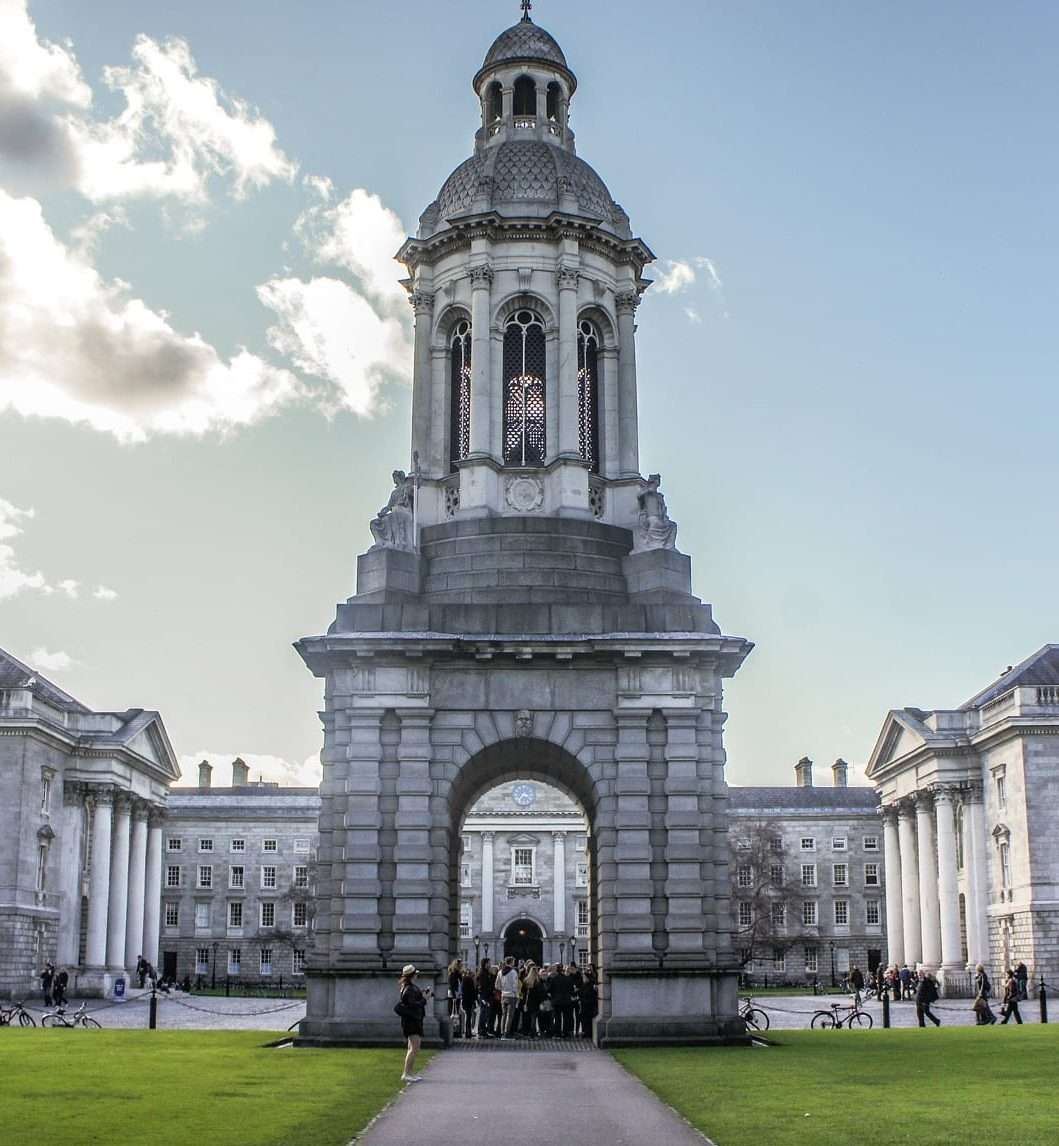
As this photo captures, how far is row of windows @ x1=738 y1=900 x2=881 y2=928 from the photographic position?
99.1m

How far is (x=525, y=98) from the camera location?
37312 millimetres

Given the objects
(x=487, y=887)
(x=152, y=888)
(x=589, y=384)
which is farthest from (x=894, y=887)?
(x=589, y=384)

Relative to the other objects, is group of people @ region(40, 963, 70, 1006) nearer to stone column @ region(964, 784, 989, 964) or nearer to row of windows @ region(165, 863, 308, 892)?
stone column @ region(964, 784, 989, 964)

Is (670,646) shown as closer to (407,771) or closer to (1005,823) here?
(407,771)

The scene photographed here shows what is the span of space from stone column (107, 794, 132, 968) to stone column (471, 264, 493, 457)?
44159 mm

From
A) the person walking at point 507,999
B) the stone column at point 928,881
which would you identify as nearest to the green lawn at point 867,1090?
the person walking at point 507,999

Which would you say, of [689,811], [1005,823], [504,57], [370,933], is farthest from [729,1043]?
[1005,823]

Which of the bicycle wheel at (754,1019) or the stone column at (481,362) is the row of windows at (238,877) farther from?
the stone column at (481,362)

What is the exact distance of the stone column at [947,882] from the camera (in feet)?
225

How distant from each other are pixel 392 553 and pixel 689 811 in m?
8.03

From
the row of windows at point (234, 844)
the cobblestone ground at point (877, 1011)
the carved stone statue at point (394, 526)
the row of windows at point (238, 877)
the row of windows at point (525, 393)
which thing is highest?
the row of windows at point (525, 393)

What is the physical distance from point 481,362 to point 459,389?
1737 mm

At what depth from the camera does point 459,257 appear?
3522 centimetres

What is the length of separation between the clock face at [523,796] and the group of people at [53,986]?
4634cm
